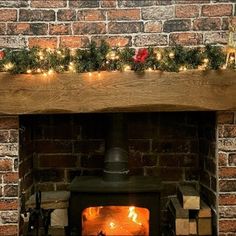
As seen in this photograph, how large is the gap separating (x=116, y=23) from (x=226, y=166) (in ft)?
4.11

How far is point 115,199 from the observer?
8.45ft

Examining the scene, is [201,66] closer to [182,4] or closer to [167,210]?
[182,4]

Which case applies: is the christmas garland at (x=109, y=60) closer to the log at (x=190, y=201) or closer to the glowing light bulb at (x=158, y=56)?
the glowing light bulb at (x=158, y=56)

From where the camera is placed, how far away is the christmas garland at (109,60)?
8.00 ft

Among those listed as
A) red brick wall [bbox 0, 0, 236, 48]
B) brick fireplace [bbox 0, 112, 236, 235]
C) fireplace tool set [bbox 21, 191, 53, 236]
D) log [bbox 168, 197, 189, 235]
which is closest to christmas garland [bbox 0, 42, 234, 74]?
red brick wall [bbox 0, 0, 236, 48]

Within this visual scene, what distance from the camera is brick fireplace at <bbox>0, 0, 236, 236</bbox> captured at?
8.16 ft

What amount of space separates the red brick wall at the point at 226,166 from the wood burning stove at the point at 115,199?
427 mm

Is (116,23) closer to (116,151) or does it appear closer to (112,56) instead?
(112,56)

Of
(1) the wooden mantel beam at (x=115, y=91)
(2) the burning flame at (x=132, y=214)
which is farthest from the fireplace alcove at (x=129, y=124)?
(2) the burning flame at (x=132, y=214)

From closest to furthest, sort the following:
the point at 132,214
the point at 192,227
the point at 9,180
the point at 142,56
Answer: the point at 142,56, the point at 9,180, the point at 192,227, the point at 132,214

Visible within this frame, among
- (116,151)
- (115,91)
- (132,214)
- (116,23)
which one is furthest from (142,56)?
(132,214)

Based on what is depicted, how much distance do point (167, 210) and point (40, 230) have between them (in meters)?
0.99

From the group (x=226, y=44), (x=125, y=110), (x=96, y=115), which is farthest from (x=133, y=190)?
(x=226, y=44)

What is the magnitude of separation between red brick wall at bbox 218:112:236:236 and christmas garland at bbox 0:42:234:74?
0.38 m
